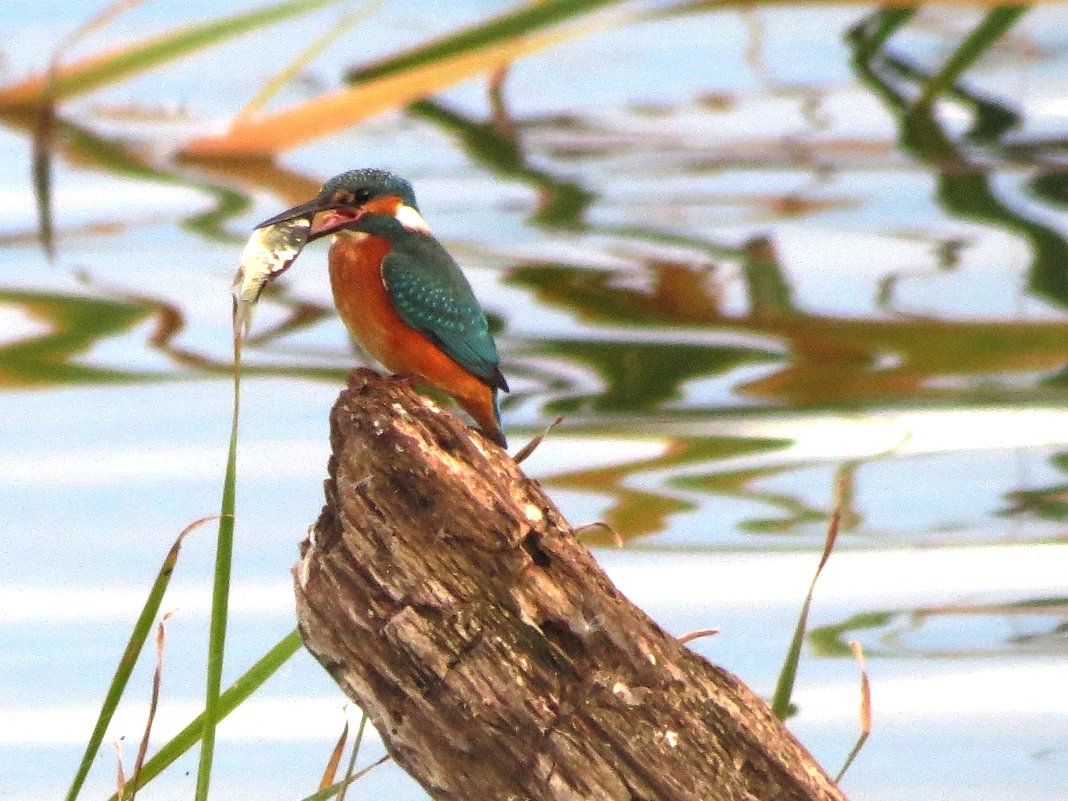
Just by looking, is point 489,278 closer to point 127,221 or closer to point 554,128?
point 127,221

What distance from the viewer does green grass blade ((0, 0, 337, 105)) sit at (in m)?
4.91

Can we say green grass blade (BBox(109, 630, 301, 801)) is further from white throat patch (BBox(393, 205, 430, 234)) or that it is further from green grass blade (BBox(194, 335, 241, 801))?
white throat patch (BBox(393, 205, 430, 234))

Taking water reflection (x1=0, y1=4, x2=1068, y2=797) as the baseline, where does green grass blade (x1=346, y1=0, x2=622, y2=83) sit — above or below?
above

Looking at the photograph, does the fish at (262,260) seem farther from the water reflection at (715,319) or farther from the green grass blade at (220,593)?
the water reflection at (715,319)

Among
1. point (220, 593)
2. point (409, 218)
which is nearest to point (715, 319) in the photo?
point (409, 218)

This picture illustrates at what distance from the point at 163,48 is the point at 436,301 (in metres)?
3.40

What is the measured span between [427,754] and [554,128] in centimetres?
599

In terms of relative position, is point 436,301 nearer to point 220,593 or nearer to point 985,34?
point 220,593

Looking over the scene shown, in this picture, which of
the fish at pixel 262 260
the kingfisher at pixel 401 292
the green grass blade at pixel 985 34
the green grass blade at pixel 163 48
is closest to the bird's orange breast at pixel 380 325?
the kingfisher at pixel 401 292

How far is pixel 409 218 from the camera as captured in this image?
2438mm

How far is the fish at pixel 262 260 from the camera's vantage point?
1.93 m

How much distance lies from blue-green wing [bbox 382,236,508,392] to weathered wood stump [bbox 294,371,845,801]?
1.52 ft

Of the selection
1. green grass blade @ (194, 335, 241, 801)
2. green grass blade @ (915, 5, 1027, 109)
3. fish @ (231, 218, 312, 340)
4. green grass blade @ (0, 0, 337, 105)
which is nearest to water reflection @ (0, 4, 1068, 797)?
green grass blade @ (915, 5, 1027, 109)

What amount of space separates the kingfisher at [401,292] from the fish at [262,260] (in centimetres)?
10
